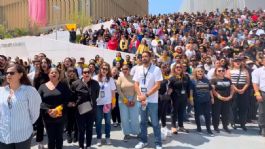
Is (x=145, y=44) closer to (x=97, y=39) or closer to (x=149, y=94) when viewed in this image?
(x=97, y=39)

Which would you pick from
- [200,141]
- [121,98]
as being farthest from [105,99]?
[200,141]

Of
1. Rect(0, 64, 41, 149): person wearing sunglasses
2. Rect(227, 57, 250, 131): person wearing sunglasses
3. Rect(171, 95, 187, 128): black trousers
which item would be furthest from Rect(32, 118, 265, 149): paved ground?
Rect(0, 64, 41, 149): person wearing sunglasses

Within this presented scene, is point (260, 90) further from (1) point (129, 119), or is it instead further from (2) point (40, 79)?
(2) point (40, 79)

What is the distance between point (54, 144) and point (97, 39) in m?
15.5

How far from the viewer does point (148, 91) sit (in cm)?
768

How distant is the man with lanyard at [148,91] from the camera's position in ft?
25.1

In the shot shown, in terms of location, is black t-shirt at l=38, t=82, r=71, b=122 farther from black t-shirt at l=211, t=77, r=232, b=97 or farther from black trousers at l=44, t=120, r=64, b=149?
black t-shirt at l=211, t=77, r=232, b=97

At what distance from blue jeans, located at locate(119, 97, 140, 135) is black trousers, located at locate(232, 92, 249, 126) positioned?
292 centimetres

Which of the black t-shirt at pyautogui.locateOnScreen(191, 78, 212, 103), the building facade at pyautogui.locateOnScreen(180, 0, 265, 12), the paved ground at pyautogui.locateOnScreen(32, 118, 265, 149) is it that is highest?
the building facade at pyautogui.locateOnScreen(180, 0, 265, 12)

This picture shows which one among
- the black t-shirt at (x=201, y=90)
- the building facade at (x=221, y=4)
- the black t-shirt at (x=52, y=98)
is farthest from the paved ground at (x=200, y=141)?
the building facade at (x=221, y=4)

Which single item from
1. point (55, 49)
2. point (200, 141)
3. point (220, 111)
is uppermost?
point (55, 49)

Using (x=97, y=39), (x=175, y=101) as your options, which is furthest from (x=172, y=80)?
(x=97, y=39)

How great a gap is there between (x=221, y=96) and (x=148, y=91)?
105 inches

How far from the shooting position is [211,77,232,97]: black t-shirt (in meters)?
9.54
